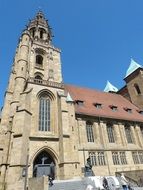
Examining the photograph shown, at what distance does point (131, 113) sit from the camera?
2916cm

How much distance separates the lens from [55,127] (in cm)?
2094

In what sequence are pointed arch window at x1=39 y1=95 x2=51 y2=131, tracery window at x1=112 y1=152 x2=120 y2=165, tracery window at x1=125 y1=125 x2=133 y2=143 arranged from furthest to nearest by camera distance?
tracery window at x1=125 y1=125 x2=133 y2=143
tracery window at x1=112 y1=152 x2=120 y2=165
pointed arch window at x1=39 y1=95 x2=51 y2=131

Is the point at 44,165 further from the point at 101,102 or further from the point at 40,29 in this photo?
the point at 40,29

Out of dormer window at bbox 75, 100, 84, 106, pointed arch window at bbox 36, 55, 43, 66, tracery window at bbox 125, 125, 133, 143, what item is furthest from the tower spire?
tracery window at bbox 125, 125, 133, 143

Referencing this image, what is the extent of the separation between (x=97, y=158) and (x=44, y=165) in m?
6.41

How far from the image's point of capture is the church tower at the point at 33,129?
17192mm

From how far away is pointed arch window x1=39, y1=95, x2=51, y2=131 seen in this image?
818 inches

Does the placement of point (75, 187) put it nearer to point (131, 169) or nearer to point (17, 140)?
point (17, 140)

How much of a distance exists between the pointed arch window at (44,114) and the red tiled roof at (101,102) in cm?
386

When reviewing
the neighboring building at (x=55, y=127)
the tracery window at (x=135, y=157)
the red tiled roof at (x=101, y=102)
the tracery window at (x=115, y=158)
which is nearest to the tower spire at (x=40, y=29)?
the neighboring building at (x=55, y=127)

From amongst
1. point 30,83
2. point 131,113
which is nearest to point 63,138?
point 30,83

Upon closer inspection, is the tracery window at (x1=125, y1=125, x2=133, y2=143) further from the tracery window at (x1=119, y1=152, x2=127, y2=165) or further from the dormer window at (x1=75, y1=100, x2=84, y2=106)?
the dormer window at (x1=75, y1=100, x2=84, y2=106)

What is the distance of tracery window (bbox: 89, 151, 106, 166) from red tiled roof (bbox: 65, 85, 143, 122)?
5019mm

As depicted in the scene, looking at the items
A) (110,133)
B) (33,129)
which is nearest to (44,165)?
(33,129)
